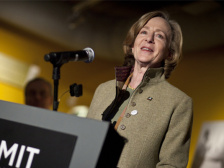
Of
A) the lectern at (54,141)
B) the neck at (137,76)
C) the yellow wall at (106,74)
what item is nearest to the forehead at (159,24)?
the neck at (137,76)

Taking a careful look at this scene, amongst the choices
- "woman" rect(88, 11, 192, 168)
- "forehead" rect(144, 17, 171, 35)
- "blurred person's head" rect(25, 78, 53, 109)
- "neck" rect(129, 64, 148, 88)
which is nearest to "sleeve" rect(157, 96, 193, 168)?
"woman" rect(88, 11, 192, 168)

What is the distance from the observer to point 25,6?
4844 mm

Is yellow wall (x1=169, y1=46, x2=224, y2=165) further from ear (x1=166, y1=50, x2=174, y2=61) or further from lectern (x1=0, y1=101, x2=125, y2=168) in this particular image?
lectern (x1=0, y1=101, x2=125, y2=168)

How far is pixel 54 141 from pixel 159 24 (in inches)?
39.8

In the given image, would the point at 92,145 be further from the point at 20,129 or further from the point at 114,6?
the point at 114,6

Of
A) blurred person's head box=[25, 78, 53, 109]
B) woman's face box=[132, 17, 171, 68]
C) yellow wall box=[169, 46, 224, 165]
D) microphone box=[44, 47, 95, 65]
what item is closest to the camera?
microphone box=[44, 47, 95, 65]

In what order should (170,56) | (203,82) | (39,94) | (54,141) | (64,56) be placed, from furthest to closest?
1. (203,82)
2. (39,94)
3. (170,56)
4. (64,56)
5. (54,141)

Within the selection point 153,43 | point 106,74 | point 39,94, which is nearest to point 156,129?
point 153,43

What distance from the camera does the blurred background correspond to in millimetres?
4145

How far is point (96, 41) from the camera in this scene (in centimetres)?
524

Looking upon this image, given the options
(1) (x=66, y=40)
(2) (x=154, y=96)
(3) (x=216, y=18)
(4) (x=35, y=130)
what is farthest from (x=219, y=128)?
(1) (x=66, y=40)

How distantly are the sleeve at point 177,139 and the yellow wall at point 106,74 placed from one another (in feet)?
8.05

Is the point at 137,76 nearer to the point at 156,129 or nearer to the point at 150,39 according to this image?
the point at 150,39

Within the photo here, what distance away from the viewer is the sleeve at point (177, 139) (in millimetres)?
1581
